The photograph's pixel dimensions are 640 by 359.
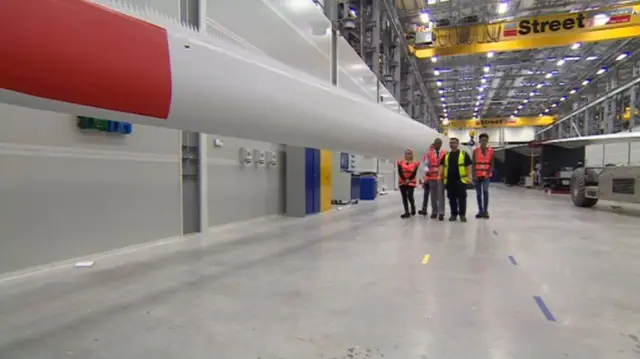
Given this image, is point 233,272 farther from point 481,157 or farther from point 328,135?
point 481,157

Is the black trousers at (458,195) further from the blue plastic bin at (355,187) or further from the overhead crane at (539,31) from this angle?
the overhead crane at (539,31)

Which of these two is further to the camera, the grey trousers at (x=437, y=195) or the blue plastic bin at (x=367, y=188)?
the blue plastic bin at (x=367, y=188)

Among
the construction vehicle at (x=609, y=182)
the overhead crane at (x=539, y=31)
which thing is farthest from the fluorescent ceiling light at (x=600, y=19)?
the construction vehicle at (x=609, y=182)

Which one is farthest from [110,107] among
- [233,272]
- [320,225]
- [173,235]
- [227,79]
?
[320,225]

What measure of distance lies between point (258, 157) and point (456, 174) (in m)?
3.10

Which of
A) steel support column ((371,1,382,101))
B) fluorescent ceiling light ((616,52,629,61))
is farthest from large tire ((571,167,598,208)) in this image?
fluorescent ceiling light ((616,52,629,61))

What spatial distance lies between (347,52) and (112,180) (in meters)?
7.78

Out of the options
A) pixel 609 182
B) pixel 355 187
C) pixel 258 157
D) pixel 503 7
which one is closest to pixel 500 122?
pixel 503 7

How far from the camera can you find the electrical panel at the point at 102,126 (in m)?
3.33

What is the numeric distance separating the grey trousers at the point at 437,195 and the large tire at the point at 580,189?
12.7 feet

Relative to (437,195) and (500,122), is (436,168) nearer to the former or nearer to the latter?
(437,195)

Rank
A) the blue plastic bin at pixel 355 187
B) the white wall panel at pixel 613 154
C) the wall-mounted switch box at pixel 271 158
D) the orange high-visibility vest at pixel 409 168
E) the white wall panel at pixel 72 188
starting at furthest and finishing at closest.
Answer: the white wall panel at pixel 613 154 → the blue plastic bin at pixel 355 187 → the wall-mounted switch box at pixel 271 158 → the orange high-visibility vest at pixel 409 168 → the white wall panel at pixel 72 188

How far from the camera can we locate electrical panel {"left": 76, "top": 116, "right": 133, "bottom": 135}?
131 inches

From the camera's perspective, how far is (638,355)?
5.34ft
